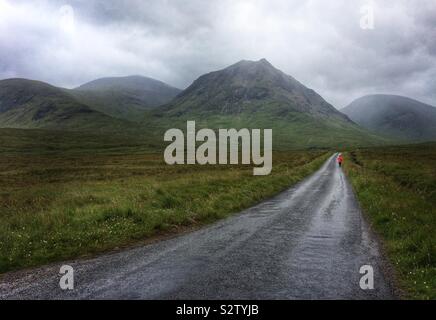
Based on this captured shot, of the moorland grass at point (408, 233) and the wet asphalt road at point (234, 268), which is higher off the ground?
the moorland grass at point (408, 233)

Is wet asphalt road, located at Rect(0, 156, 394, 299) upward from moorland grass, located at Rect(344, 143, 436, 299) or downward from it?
downward

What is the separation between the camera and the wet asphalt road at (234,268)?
8422mm

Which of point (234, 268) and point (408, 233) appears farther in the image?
point (408, 233)

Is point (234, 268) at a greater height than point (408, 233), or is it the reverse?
point (408, 233)

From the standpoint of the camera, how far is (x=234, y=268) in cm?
1020

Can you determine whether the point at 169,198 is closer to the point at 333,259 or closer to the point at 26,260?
the point at 26,260

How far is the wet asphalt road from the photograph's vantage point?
8422mm

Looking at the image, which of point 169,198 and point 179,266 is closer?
point 179,266

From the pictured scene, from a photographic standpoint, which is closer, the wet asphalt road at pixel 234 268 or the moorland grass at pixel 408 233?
the wet asphalt road at pixel 234 268

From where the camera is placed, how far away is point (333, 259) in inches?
441
